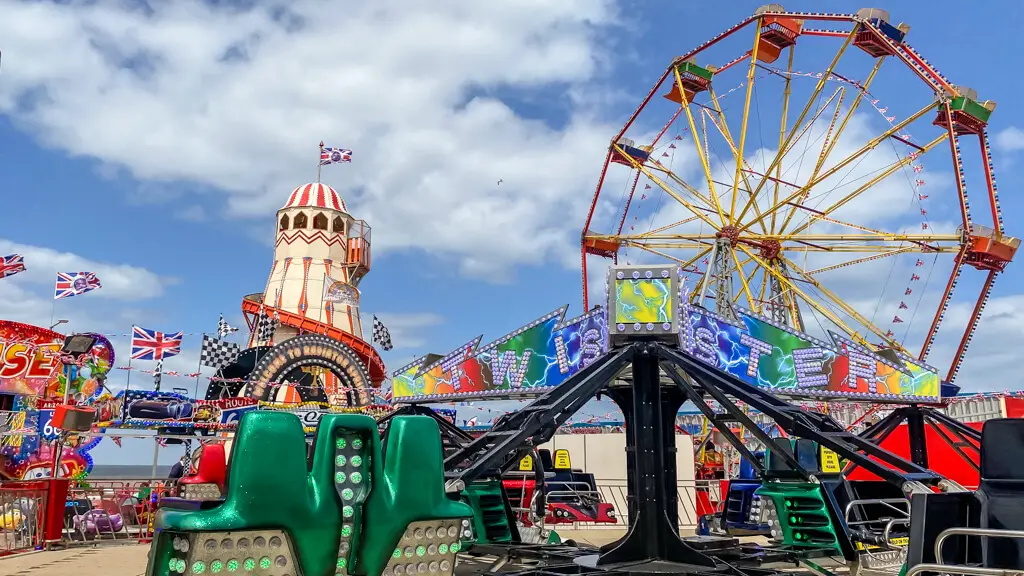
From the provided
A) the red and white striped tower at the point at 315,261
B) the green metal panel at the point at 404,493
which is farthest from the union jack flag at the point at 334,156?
the green metal panel at the point at 404,493

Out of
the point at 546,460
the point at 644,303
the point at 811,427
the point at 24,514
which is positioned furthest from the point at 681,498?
the point at 24,514

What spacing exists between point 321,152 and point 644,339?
101 feet

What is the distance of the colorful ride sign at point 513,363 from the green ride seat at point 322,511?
9.29 meters

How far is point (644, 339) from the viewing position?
8.63 metres

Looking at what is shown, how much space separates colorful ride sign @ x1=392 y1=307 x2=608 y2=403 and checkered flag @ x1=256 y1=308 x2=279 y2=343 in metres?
17.7

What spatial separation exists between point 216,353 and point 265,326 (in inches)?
106

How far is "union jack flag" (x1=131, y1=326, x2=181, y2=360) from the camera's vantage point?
24.9 metres

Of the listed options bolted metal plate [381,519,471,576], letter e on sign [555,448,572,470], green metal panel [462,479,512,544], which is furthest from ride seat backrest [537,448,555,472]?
bolted metal plate [381,519,471,576]

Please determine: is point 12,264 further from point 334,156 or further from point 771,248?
point 771,248

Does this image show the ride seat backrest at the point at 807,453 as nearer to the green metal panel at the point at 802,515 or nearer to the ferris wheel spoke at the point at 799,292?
the green metal panel at the point at 802,515

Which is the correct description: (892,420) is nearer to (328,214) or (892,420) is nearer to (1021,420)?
(1021,420)

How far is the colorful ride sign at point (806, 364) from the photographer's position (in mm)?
14047

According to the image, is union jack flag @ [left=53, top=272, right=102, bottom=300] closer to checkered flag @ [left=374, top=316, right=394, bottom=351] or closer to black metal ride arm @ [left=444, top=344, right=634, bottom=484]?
checkered flag @ [left=374, top=316, right=394, bottom=351]

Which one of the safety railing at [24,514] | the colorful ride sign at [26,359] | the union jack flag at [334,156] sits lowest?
the safety railing at [24,514]
